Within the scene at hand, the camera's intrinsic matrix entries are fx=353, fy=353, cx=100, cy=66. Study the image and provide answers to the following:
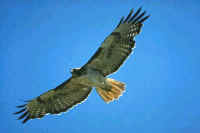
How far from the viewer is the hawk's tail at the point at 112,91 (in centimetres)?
909

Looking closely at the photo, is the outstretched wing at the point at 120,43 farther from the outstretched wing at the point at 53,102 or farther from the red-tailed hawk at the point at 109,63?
the outstretched wing at the point at 53,102

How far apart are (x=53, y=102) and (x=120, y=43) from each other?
102 inches

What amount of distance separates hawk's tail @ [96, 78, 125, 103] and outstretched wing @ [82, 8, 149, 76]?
53 cm

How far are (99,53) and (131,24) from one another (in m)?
1.13

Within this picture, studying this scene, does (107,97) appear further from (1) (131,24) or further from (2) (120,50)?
(1) (131,24)

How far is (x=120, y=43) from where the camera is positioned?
911 centimetres

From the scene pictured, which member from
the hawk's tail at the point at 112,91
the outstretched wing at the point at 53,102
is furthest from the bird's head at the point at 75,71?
the outstretched wing at the point at 53,102

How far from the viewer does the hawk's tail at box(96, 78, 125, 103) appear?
9.09 metres

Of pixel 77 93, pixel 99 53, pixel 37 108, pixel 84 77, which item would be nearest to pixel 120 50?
pixel 99 53

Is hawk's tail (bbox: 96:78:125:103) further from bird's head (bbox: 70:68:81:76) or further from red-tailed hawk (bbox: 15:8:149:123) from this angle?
bird's head (bbox: 70:68:81:76)

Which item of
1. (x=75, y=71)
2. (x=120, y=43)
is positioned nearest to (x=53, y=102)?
(x=75, y=71)

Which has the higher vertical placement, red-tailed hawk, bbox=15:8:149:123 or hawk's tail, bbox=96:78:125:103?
red-tailed hawk, bbox=15:8:149:123

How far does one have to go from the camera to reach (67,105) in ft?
32.6

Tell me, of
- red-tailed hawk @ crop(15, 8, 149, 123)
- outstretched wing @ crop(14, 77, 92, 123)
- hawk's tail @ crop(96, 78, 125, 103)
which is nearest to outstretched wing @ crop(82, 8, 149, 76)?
red-tailed hawk @ crop(15, 8, 149, 123)
